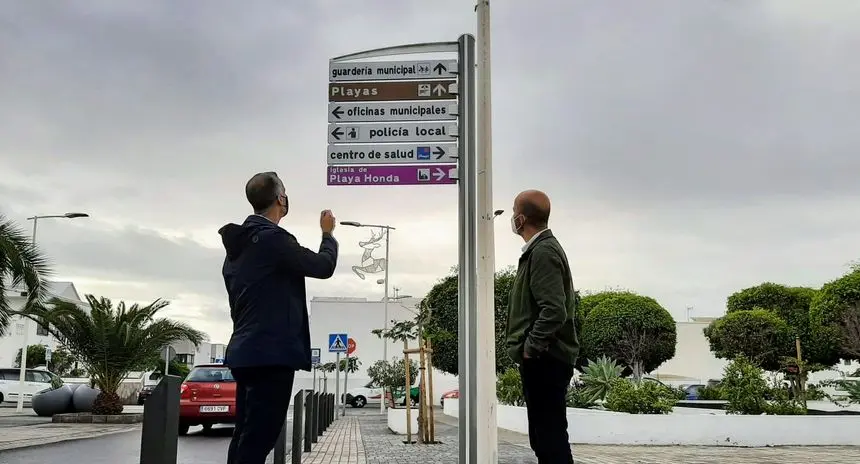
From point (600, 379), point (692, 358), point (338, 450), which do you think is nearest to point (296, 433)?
point (338, 450)

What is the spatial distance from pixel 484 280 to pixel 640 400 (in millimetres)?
9136

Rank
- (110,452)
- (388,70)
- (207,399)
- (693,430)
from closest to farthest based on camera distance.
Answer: (388,70)
(110,452)
(693,430)
(207,399)

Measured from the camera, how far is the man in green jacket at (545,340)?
4.12 meters

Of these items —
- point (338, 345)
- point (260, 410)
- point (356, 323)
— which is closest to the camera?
point (260, 410)

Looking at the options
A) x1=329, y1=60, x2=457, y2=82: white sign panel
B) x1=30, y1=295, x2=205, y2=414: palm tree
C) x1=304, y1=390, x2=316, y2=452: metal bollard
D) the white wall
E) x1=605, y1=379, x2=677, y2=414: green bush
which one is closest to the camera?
x1=329, y1=60, x2=457, y2=82: white sign panel

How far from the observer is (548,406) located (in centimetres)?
416

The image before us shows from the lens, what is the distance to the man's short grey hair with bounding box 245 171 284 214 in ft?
12.3

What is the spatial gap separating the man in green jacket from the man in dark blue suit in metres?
1.20

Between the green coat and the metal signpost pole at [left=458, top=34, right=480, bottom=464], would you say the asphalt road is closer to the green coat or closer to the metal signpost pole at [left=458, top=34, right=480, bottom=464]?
the metal signpost pole at [left=458, top=34, right=480, bottom=464]

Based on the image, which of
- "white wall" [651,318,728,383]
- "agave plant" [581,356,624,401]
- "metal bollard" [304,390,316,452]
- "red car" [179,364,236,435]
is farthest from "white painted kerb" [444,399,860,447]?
"white wall" [651,318,728,383]

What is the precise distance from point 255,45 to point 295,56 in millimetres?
777

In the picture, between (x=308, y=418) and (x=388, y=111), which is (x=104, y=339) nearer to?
(x=308, y=418)

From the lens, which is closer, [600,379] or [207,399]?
[207,399]

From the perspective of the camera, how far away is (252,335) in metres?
3.37
